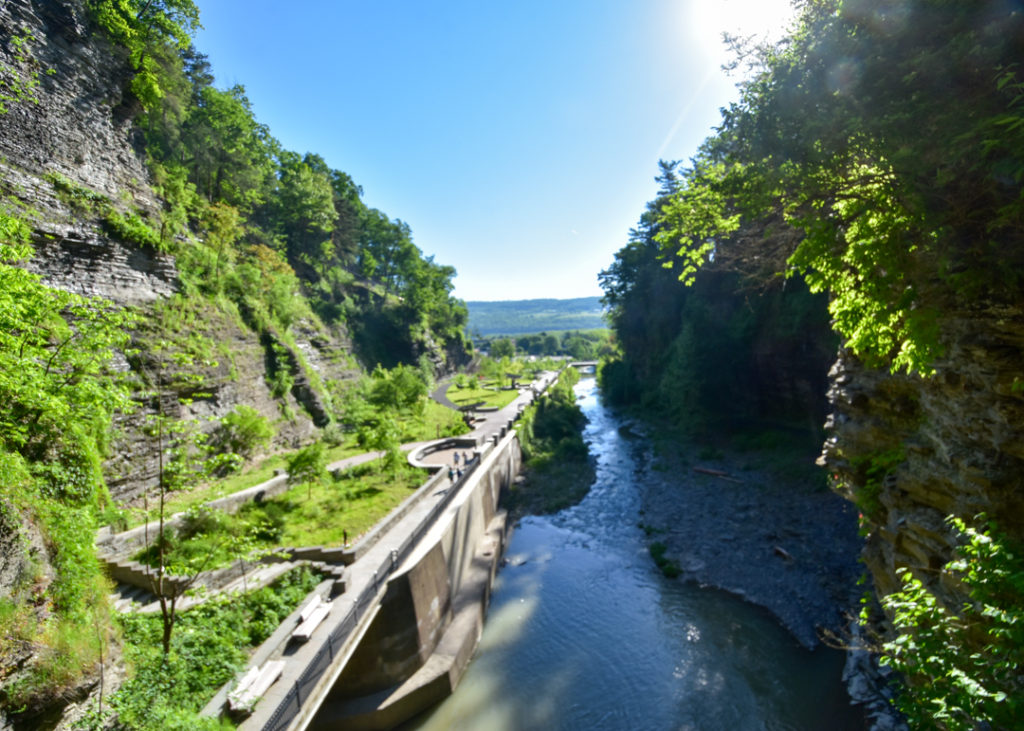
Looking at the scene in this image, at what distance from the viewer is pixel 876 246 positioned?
532 centimetres

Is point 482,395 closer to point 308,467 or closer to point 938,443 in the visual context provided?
point 308,467

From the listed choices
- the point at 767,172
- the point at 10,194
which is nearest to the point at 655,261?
the point at 767,172

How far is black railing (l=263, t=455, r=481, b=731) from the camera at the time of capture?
7.05m

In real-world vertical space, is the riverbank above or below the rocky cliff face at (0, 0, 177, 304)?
below

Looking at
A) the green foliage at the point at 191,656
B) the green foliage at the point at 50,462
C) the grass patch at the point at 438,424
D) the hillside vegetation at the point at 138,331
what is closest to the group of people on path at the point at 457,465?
the hillside vegetation at the point at 138,331

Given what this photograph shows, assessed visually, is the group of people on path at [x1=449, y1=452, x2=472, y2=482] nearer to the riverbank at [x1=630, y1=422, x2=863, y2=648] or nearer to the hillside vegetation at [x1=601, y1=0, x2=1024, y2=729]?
the riverbank at [x1=630, y1=422, x2=863, y2=648]

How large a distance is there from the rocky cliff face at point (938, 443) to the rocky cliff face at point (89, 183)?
44.6ft

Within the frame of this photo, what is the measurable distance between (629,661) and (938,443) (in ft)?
31.8

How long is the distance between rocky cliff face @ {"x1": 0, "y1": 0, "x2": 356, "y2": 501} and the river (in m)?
10.7

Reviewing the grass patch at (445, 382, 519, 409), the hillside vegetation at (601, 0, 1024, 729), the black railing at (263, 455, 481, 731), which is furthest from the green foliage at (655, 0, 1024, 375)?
the grass patch at (445, 382, 519, 409)

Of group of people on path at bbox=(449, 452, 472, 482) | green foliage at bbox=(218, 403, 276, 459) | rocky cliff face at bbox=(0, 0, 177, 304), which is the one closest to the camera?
rocky cliff face at bbox=(0, 0, 177, 304)

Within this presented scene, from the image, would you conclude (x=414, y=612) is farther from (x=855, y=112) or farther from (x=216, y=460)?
(x=855, y=112)

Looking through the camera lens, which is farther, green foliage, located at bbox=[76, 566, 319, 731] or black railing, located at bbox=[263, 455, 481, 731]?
black railing, located at bbox=[263, 455, 481, 731]

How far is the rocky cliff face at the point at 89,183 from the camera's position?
12.7m
